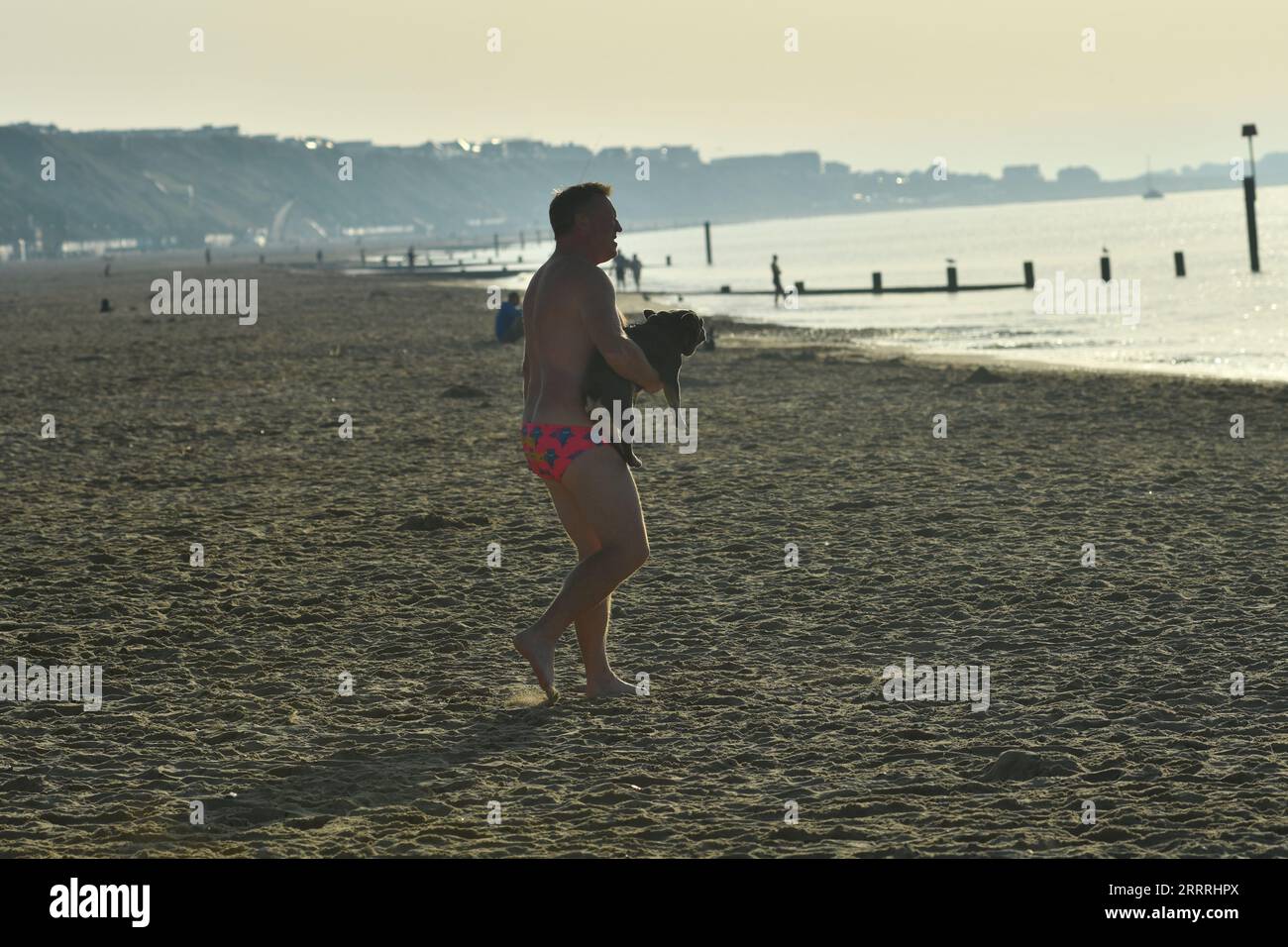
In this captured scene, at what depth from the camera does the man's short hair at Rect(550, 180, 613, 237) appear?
5.07 metres

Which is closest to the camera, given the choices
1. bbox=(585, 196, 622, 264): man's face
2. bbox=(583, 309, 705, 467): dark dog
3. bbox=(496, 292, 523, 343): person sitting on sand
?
bbox=(585, 196, 622, 264): man's face

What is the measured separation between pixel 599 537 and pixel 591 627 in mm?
466

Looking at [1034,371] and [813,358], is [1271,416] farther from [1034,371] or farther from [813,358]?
[813,358]

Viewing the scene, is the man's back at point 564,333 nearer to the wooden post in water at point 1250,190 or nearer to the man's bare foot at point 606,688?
the man's bare foot at point 606,688

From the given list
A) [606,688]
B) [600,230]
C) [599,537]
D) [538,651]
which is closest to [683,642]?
[606,688]

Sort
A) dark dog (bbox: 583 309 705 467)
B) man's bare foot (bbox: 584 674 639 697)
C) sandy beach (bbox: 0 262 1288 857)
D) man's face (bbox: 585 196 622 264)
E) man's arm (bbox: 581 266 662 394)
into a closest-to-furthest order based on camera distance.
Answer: sandy beach (bbox: 0 262 1288 857)
man's arm (bbox: 581 266 662 394)
man's face (bbox: 585 196 622 264)
dark dog (bbox: 583 309 705 467)
man's bare foot (bbox: 584 674 639 697)

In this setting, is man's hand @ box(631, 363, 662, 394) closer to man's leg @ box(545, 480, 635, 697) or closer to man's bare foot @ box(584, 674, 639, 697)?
man's leg @ box(545, 480, 635, 697)

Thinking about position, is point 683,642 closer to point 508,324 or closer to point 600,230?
point 600,230

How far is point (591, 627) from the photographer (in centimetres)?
549

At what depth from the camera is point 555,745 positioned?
16.4 feet

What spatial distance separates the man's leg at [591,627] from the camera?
5.29m

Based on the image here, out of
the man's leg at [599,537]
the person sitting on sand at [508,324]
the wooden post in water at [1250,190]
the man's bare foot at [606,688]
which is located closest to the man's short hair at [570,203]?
the man's leg at [599,537]

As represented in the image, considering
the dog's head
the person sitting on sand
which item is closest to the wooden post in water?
the person sitting on sand

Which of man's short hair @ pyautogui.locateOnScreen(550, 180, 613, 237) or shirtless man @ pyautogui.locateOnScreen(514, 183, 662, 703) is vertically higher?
man's short hair @ pyautogui.locateOnScreen(550, 180, 613, 237)
